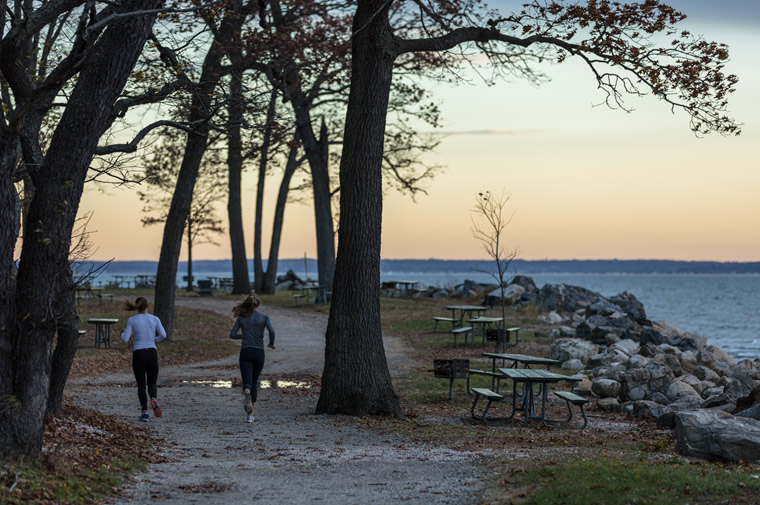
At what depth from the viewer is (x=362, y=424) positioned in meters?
12.3

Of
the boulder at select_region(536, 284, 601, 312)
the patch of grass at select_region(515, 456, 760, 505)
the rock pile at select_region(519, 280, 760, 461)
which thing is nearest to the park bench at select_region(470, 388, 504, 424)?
the rock pile at select_region(519, 280, 760, 461)

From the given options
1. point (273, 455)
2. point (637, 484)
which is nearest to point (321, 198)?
point (273, 455)

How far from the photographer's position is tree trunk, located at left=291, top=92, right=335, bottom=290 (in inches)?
1347

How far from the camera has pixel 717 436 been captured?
938cm

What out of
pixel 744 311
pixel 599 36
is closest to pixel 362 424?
pixel 599 36

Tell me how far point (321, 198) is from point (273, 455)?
26355 mm

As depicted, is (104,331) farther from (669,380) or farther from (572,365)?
(669,380)

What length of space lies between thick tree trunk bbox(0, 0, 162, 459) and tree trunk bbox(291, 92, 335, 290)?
83.7 feet

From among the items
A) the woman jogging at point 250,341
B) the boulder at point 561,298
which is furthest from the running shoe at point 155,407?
the boulder at point 561,298

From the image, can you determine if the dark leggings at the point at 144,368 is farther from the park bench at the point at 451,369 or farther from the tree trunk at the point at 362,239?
the park bench at the point at 451,369

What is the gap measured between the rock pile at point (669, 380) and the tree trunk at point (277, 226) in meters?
15.1

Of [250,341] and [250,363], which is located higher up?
[250,341]

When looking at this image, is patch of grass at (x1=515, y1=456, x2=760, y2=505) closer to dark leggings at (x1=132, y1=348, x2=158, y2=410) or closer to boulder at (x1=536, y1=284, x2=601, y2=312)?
dark leggings at (x1=132, y1=348, x2=158, y2=410)

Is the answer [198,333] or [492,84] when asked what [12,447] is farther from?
[198,333]
